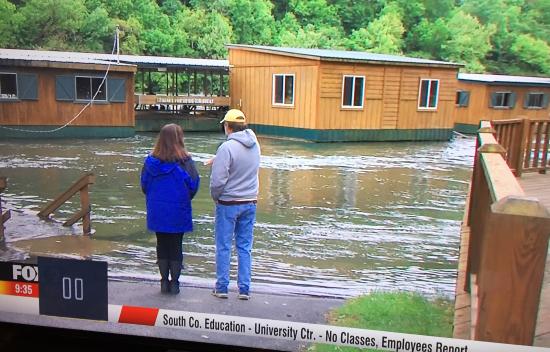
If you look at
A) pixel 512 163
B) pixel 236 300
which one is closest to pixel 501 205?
pixel 236 300

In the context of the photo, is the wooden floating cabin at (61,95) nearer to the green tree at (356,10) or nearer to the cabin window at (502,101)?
the green tree at (356,10)

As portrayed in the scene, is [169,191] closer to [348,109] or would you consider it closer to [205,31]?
[205,31]

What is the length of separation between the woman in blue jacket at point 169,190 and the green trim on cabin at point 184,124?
6 centimetres

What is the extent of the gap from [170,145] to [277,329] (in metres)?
1.37

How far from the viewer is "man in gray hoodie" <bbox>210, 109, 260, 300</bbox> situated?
3490 millimetres

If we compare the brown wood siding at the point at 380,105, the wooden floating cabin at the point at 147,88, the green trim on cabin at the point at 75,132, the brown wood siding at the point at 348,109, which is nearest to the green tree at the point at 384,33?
the wooden floating cabin at the point at 147,88

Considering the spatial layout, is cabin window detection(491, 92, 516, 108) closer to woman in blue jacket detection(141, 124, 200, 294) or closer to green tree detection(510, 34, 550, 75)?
green tree detection(510, 34, 550, 75)

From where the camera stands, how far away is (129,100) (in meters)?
3.12

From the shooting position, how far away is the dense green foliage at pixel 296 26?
2.46 m

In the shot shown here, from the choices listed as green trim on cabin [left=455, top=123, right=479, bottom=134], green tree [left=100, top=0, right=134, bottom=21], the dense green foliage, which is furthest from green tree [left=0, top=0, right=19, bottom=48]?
green trim on cabin [left=455, top=123, right=479, bottom=134]

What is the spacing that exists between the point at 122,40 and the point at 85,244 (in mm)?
2291

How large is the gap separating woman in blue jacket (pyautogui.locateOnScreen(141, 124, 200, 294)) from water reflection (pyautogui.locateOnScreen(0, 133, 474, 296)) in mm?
102

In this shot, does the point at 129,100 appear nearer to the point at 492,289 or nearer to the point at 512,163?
the point at 492,289

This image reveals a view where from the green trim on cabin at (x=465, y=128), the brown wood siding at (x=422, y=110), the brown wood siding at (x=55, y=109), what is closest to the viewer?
the brown wood siding at (x=55, y=109)
